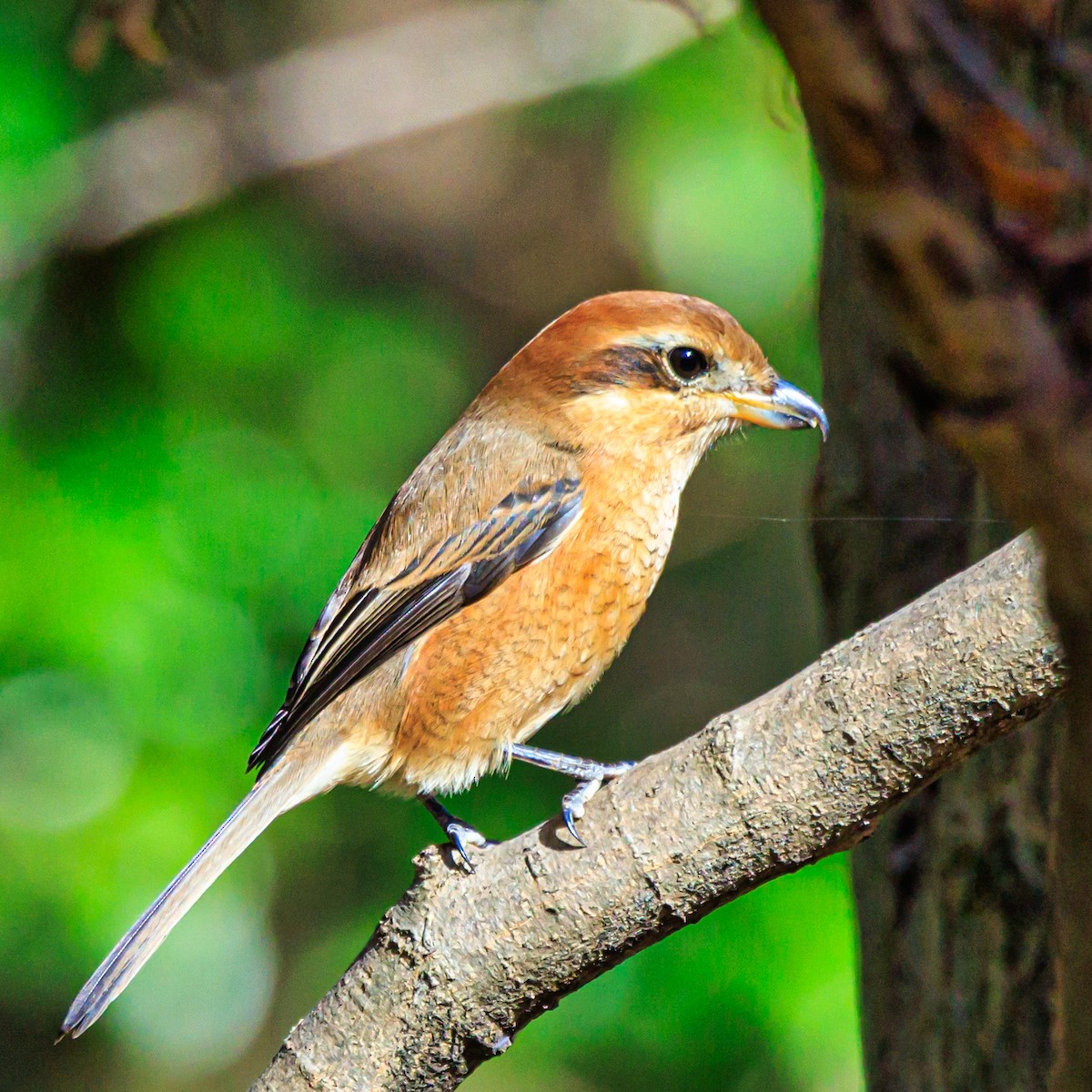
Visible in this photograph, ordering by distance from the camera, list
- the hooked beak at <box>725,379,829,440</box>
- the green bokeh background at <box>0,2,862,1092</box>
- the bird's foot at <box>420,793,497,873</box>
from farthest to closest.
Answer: the green bokeh background at <box>0,2,862,1092</box> → the hooked beak at <box>725,379,829,440</box> → the bird's foot at <box>420,793,497,873</box>

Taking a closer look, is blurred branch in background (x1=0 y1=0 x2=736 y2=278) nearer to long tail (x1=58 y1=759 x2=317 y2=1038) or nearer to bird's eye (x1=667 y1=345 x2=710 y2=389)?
bird's eye (x1=667 y1=345 x2=710 y2=389)

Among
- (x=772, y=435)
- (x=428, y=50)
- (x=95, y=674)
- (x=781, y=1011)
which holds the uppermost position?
(x=428, y=50)

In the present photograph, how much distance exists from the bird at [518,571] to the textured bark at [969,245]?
6.96 feet

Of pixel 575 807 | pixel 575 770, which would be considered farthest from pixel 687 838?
pixel 575 770

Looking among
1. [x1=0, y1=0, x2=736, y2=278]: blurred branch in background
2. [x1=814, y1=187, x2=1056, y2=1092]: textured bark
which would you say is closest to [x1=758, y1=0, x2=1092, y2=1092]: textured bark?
[x1=814, y1=187, x2=1056, y2=1092]: textured bark

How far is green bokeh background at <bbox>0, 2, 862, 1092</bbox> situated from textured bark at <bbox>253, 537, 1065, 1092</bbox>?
1392mm

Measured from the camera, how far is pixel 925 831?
9.57 feet

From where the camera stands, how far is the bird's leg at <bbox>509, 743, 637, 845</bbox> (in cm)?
218

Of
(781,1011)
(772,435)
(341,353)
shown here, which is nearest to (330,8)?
(341,353)

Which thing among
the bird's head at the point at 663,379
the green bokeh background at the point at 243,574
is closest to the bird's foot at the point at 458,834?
the green bokeh background at the point at 243,574

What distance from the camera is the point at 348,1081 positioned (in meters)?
2.23

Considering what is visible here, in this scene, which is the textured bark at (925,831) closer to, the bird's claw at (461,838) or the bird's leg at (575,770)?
the bird's leg at (575,770)

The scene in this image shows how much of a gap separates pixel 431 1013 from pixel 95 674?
1726 mm

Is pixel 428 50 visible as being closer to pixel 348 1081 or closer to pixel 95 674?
pixel 95 674
